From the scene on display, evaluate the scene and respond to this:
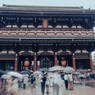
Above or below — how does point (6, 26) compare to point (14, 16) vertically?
below

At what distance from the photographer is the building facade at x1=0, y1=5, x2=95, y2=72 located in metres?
12.1

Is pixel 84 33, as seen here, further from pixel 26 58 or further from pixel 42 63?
pixel 26 58

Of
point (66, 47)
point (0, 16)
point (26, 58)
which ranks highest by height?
point (0, 16)

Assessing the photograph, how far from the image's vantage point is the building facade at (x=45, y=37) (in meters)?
12.1

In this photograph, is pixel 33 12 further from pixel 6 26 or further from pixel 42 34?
pixel 6 26

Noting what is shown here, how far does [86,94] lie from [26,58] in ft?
30.0

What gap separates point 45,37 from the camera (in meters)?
12.0

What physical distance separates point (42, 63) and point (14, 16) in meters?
7.79

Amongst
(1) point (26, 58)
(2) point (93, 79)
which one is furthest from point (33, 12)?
(2) point (93, 79)

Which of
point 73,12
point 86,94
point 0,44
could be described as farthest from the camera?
point 73,12

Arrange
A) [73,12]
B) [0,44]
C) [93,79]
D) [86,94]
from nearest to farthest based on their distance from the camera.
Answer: [86,94]
[93,79]
[0,44]
[73,12]

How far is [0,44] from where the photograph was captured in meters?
12.6

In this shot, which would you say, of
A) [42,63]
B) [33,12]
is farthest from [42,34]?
[42,63]

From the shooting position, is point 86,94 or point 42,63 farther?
point 42,63
